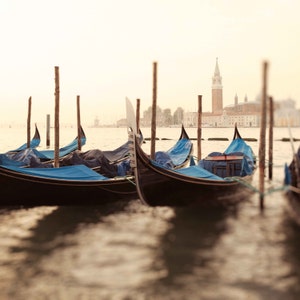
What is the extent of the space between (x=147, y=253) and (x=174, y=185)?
5.32 ft

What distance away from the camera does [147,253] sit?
6215 mm

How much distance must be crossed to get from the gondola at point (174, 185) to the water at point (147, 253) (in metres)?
0.45

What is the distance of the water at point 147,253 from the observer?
487 centimetres

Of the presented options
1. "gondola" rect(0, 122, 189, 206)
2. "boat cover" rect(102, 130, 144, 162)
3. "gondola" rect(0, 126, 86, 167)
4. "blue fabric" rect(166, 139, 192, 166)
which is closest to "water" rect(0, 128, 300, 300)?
"gondola" rect(0, 122, 189, 206)

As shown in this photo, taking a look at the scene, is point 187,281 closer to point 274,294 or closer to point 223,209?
point 274,294

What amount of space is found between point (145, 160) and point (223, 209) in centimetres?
249

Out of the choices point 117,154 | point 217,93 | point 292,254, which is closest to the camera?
point 292,254

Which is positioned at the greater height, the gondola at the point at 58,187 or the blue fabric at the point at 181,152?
the blue fabric at the point at 181,152

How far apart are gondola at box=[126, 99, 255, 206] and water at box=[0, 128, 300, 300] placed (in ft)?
1.48

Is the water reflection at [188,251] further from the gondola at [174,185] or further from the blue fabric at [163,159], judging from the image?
the blue fabric at [163,159]

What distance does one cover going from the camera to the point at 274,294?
475cm

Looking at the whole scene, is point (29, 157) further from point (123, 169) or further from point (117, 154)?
point (123, 169)

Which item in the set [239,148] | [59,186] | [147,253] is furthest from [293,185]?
[239,148]

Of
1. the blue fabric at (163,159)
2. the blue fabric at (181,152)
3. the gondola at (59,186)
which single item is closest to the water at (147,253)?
the gondola at (59,186)
